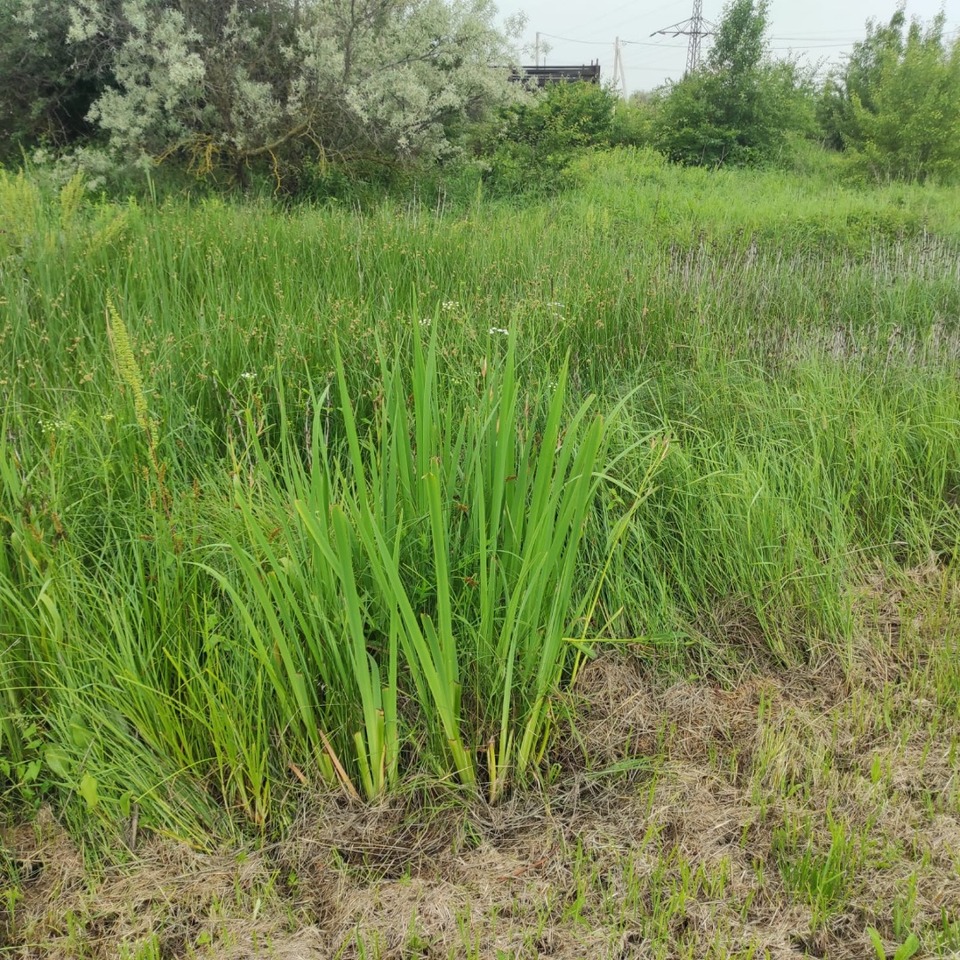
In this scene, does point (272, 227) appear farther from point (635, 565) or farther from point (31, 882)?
point (31, 882)

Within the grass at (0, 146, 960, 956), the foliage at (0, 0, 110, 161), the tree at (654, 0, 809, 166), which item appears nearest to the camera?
the grass at (0, 146, 960, 956)

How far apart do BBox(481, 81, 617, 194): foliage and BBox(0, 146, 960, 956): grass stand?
6564 mm

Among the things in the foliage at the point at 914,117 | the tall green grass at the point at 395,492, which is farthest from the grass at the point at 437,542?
the foliage at the point at 914,117

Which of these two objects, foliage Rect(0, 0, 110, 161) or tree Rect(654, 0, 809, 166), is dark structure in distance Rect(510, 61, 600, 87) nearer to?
tree Rect(654, 0, 809, 166)

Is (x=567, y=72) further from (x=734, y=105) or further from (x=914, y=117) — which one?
(x=914, y=117)

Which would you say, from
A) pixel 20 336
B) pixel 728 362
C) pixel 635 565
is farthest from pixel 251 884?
pixel 728 362

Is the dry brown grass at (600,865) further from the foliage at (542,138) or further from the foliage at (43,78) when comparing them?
the foliage at (542,138)

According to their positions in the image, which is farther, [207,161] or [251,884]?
[207,161]

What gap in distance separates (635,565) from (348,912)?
4.59 feet

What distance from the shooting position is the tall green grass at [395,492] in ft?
5.41

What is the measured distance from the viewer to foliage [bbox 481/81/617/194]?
33.1 feet

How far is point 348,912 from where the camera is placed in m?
1.49

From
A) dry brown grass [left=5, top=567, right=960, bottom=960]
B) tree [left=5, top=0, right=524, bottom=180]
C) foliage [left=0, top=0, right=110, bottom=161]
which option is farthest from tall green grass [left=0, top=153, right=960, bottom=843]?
foliage [left=0, top=0, right=110, bottom=161]

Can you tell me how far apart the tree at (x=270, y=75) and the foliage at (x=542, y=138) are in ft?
5.53
